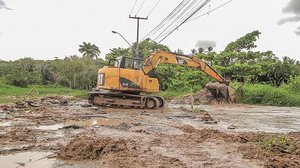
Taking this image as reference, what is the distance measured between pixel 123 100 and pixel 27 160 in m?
14.7

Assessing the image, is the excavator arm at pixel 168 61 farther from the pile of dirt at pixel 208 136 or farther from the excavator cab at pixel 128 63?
the pile of dirt at pixel 208 136

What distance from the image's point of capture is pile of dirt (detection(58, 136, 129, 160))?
299 inches

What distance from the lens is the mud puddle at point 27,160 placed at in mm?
7114

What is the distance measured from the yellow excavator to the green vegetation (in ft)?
11.3

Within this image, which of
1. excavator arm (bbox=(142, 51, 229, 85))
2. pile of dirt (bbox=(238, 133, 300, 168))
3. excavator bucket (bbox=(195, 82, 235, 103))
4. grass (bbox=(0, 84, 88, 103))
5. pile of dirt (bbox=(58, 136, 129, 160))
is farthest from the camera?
grass (bbox=(0, 84, 88, 103))

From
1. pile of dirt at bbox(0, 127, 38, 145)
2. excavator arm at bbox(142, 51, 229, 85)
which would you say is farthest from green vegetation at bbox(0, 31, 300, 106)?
pile of dirt at bbox(0, 127, 38, 145)

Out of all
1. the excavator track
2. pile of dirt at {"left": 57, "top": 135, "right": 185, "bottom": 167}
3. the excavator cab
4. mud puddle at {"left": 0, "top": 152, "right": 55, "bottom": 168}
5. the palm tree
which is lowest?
mud puddle at {"left": 0, "top": 152, "right": 55, "bottom": 168}

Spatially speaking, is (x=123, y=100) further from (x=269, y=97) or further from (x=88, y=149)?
(x=88, y=149)

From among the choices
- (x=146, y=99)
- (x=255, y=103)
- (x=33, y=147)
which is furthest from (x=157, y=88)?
(x=33, y=147)

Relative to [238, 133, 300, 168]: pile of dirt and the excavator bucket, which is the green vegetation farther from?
[238, 133, 300, 168]: pile of dirt

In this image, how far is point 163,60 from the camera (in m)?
23.0

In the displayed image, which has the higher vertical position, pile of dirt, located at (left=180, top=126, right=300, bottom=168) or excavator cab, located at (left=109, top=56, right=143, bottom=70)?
excavator cab, located at (left=109, top=56, right=143, bottom=70)

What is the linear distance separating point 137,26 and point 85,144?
38857 mm

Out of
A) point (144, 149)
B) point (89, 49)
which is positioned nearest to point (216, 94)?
point (144, 149)
